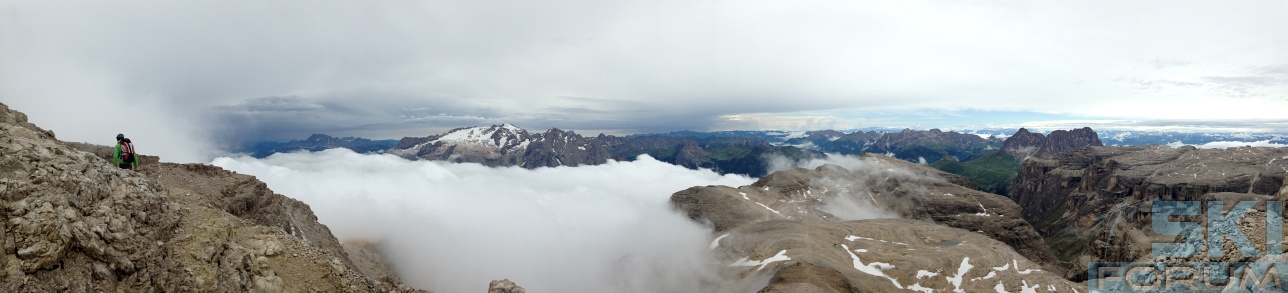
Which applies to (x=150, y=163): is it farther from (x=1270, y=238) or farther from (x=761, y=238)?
(x=761, y=238)

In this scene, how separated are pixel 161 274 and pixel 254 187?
129 ft

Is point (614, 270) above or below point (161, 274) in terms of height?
below

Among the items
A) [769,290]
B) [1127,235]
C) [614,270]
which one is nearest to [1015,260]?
[1127,235]

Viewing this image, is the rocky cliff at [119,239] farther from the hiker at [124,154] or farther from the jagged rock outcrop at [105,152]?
the jagged rock outcrop at [105,152]

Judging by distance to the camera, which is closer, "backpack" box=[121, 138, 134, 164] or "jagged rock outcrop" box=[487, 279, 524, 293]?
"backpack" box=[121, 138, 134, 164]

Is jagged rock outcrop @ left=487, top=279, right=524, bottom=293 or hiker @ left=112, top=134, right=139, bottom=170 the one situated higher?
hiker @ left=112, top=134, right=139, bottom=170

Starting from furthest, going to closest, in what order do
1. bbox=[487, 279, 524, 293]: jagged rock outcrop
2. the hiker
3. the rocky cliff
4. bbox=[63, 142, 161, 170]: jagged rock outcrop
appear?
bbox=[63, 142, 161, 170]: jagged rock outcrop
bbox=[487, 279, 524, 293]: jagged rock outcrop
the hiker
the rocky cliff

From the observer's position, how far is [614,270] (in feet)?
639

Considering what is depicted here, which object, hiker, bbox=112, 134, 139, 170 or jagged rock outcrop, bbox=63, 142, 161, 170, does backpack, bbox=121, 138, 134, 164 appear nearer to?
hiker, bbox=112, 134, 139, 170

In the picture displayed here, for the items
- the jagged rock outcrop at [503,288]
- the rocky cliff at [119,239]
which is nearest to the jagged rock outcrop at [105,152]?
the rocky cliff at [119,239]

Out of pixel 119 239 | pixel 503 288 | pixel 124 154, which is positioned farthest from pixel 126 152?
pixel 503 288

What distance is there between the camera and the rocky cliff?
23.8 metres

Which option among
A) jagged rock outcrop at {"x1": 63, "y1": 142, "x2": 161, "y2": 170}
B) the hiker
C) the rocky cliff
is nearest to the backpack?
the hiker

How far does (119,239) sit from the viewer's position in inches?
1076
